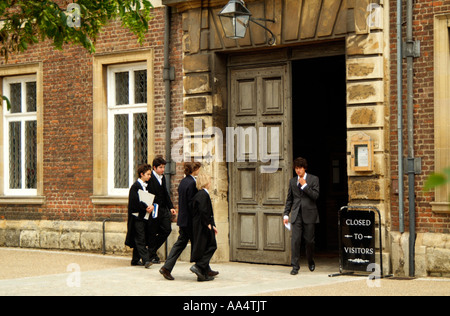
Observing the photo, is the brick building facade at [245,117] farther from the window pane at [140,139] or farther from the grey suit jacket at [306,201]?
the grey suit jacket at [306,201]

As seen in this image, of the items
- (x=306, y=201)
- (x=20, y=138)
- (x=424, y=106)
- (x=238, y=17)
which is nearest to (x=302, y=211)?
(x=306, y=201)

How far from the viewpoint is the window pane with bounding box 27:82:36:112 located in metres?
15.7

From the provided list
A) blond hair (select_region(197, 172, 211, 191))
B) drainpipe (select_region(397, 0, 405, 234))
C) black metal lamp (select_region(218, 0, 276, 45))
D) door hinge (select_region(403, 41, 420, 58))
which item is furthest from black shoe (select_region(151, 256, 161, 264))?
door hinge (select_region(403, 41, 420, 58))

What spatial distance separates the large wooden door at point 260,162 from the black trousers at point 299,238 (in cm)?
113

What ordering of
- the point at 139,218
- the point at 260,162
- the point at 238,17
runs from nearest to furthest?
the point at 238,17, the point at 139,218, the point at 260,162

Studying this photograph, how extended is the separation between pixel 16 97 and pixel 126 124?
335cm

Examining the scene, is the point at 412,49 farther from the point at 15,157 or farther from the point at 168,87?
the point at 15,157

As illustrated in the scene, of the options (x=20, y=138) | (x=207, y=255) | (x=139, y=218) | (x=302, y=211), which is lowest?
(x=207, y=255)

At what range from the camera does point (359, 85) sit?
10.8 m

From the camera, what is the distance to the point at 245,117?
12469mm

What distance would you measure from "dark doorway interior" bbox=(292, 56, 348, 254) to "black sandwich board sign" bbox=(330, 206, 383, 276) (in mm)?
4334

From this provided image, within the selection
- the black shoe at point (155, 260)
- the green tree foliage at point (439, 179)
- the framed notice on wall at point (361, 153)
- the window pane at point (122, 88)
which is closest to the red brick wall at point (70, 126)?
the window pane at point (122, 88)

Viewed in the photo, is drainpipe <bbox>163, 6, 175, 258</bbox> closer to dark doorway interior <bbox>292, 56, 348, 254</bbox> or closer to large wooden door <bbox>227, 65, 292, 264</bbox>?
large wooden door <bbox>227, 65, 292, 264</bbox>

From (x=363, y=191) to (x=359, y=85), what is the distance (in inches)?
63.7
